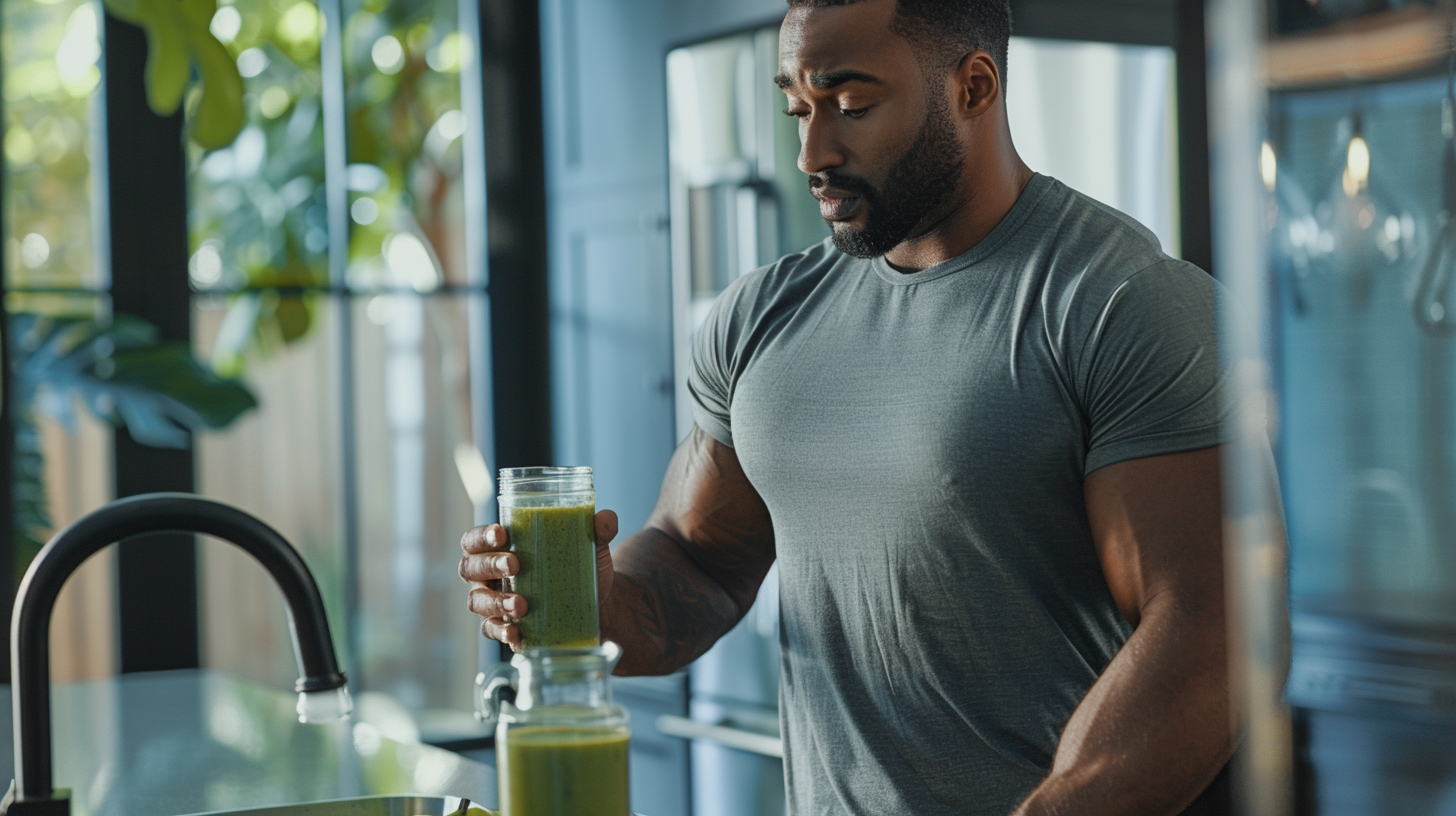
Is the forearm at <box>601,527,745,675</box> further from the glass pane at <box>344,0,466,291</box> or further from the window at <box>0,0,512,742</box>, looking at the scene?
the glass pane at <box>344,0,466,291</box>

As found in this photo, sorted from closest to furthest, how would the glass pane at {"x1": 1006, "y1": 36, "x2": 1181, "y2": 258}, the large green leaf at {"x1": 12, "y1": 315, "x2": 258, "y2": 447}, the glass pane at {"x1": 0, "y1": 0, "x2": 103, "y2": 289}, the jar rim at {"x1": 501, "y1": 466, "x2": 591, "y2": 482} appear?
the jar rim at {"x1": 501, "y1": 466, "x2": 591, "y2": 482}, the glass pane at {"x1": 1006, "y1": 36, "x2": 1181, "y2": 258}, the large green leaf at {"x1": 12, "y1": 315, "x2": 258, "y2": 447}, the glass pane at {"x1": 0, "y1": 0, "x2": 103, "y2": 289}

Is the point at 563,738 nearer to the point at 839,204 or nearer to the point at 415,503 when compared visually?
the point at 839,204

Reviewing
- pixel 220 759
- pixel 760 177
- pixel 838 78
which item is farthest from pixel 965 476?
pixel 760 177

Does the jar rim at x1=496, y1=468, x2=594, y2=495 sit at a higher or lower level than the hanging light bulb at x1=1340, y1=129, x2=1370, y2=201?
lower

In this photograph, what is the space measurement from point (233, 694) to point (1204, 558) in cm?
147

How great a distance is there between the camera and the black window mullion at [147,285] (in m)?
3.41

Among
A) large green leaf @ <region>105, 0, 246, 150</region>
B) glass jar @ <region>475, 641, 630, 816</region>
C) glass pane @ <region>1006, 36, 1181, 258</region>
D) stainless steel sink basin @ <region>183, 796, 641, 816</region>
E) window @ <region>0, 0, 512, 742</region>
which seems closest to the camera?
glass jar @ <region>475, 641, 630, 816</region>

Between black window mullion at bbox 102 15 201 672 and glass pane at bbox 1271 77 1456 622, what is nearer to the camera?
glass pane at bbox 1271 77 1456 622

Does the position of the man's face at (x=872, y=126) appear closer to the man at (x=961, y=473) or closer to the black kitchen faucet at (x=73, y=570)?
the man at (x=961, y=473)

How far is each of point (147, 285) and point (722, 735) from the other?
5.54 ft

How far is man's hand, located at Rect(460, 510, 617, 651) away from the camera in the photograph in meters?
1.23

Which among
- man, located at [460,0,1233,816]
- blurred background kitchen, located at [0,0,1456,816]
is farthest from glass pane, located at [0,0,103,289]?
man, located at [460,0,1233,816]

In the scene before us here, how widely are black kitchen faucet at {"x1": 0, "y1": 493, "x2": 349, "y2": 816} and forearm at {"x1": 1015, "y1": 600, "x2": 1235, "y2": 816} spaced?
23.0 inches

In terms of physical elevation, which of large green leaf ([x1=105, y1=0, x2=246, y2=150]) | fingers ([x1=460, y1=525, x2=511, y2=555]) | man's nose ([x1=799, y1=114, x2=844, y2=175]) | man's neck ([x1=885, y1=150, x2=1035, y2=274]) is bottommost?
fingers ([x1=460, y1=525, x2=511, y2=555])
